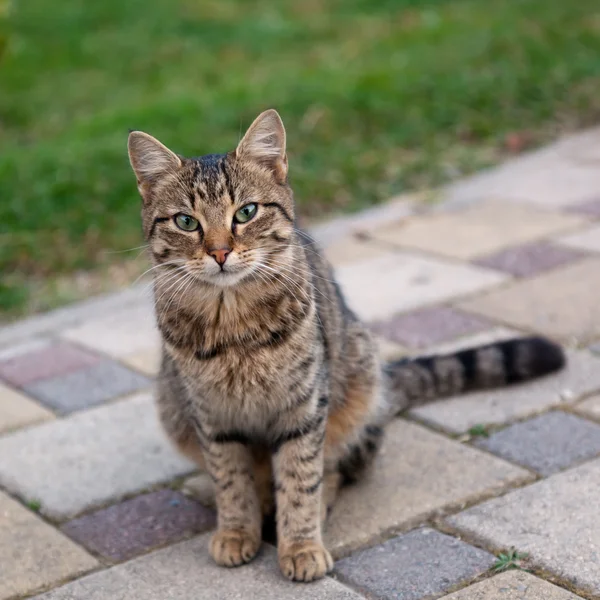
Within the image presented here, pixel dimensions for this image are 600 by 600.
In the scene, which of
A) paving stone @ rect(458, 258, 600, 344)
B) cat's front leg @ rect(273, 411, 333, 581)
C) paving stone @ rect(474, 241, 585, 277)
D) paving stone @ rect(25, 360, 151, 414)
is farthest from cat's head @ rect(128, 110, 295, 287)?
paving stone @ rect(474, 241, 585, 277)

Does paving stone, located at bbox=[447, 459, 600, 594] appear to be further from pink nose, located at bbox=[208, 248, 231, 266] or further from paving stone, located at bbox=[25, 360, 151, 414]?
paving stone, located at bbox=[25, 360, 151, 414]

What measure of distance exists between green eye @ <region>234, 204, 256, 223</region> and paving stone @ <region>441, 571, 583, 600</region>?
1.18 metres

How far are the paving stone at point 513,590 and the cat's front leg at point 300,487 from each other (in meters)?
0.46

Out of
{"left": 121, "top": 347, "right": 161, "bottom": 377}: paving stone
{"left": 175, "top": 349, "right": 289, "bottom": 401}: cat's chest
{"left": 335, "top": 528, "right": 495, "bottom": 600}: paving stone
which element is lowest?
{"left": 121, "top": 347, "right": 161, "bottom": 377}: paving stone

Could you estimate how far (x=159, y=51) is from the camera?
10.1m

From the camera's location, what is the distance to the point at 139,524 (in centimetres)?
329

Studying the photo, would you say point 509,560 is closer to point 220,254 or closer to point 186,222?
point 220,254

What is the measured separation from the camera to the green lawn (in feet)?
20.4

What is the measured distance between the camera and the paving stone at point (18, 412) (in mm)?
4043

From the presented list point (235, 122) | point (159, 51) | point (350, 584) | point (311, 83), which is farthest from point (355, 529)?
point (159, 51)

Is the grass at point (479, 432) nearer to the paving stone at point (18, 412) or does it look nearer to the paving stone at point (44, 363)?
the paving stone at point (18, 412)

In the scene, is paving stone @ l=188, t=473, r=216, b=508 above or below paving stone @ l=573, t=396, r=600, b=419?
below

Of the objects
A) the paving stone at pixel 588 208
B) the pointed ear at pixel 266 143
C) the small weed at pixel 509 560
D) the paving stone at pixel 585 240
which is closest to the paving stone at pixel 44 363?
the pointed ear at pixel 266 143

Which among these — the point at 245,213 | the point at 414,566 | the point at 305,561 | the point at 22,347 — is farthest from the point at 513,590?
the point at 22,347
